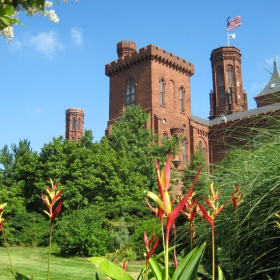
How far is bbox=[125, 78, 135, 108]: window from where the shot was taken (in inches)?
1465

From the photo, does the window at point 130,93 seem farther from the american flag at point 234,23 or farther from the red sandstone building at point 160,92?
the american flag at point 234,23

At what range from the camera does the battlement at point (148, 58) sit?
35375 millimetres

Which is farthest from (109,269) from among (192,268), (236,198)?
(236,198)

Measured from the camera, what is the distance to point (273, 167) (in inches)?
97.9

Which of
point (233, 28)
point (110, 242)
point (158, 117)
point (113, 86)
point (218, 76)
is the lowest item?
point (110, 242)

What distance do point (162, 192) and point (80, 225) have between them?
14.2 meters

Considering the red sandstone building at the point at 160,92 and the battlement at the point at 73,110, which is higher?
the battlement at the point at 73,110

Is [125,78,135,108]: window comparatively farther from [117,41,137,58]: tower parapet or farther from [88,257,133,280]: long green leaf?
[88,257,133,280]: long green leaf

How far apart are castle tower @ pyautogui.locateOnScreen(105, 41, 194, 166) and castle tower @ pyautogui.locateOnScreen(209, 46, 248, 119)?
25691 mm

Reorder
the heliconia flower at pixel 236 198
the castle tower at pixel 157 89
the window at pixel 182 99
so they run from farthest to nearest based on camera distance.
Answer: the window at pixel 182 99 → the castle tower at pixel 157 89 → the heliconia flower at pixel 236 198

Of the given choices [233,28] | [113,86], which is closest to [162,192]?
[113,86]

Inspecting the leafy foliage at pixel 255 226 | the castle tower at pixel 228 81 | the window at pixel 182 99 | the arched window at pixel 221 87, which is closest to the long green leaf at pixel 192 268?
the leafy foliage at pixel 255 226

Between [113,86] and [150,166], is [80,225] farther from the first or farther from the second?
[113,86]

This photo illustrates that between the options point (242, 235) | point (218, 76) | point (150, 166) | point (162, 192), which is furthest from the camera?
point (218, 76)
